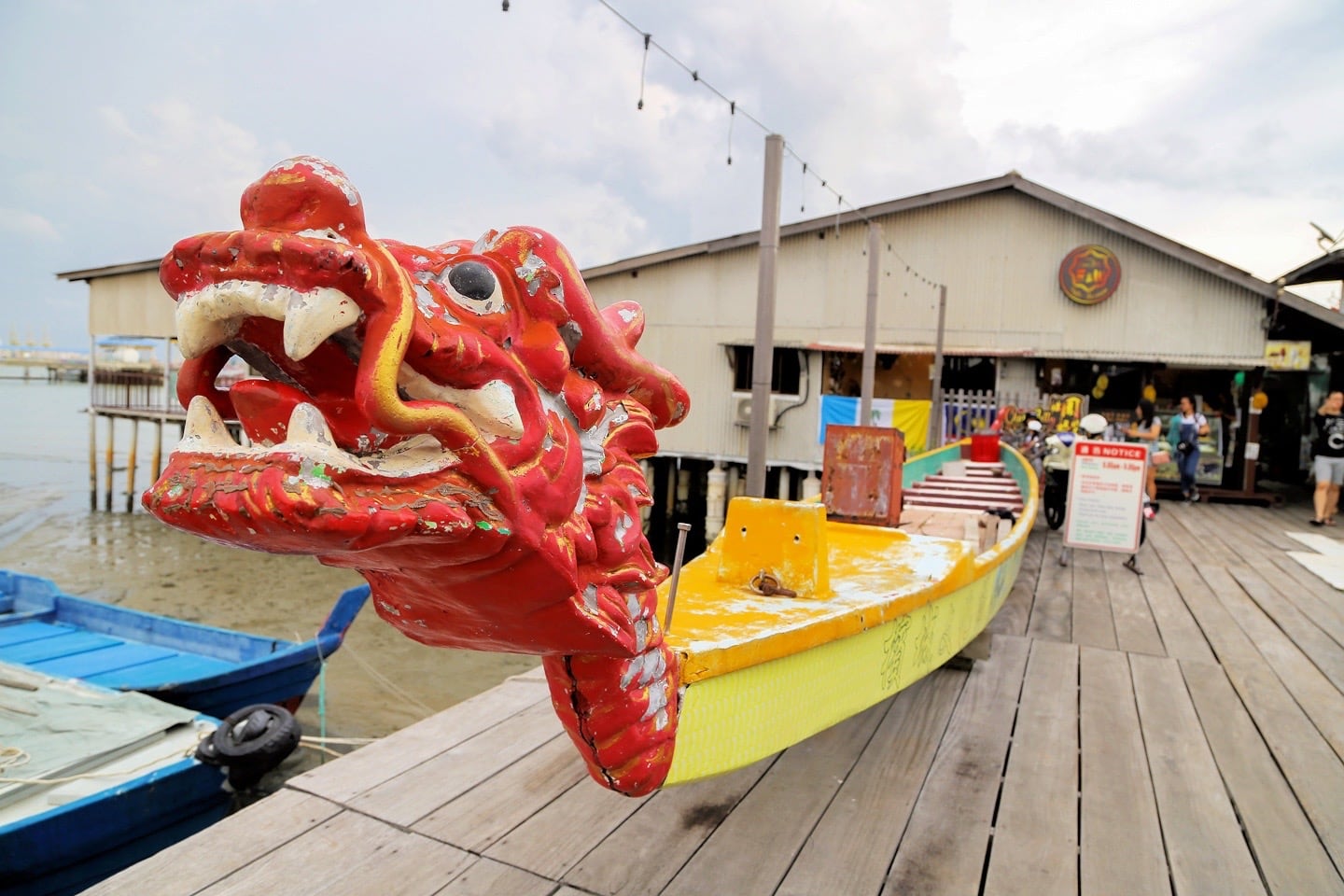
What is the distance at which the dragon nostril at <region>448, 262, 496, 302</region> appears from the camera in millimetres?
1228

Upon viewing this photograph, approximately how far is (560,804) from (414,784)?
17.5 inches

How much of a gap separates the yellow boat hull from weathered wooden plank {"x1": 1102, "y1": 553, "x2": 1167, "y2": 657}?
Answer: 4.41ft

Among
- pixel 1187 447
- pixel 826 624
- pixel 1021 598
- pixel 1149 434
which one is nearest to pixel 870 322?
pixel 1149 434

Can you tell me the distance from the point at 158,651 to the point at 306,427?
21.4 ft

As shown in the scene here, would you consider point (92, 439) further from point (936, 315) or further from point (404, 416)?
point (404, 416)

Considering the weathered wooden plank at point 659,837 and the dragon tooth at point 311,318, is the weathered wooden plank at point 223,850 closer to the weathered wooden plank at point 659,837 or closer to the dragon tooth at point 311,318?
the weathered wooden plank at point 659,837

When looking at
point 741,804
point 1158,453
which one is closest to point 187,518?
point 741,804

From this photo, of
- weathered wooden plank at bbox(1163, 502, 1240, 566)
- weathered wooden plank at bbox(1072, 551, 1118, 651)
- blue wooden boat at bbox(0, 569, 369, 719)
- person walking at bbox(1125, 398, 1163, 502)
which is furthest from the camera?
person walking at bbox(1125, 398, 1163, 502)

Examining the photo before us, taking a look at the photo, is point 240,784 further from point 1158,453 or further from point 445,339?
point 1158,453

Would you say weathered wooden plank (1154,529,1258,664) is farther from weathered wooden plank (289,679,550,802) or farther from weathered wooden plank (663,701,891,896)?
weathered wooden plank (289,679,550,802)

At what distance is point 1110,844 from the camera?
2.24 meters

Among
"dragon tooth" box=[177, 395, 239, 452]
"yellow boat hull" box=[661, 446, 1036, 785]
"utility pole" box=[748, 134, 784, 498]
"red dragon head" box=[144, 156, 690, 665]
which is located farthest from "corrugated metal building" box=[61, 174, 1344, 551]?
"dragon tooth" box=[177, 395, 239, 452]

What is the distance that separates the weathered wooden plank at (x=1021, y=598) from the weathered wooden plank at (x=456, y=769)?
237 cm

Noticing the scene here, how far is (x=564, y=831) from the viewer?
221cm
